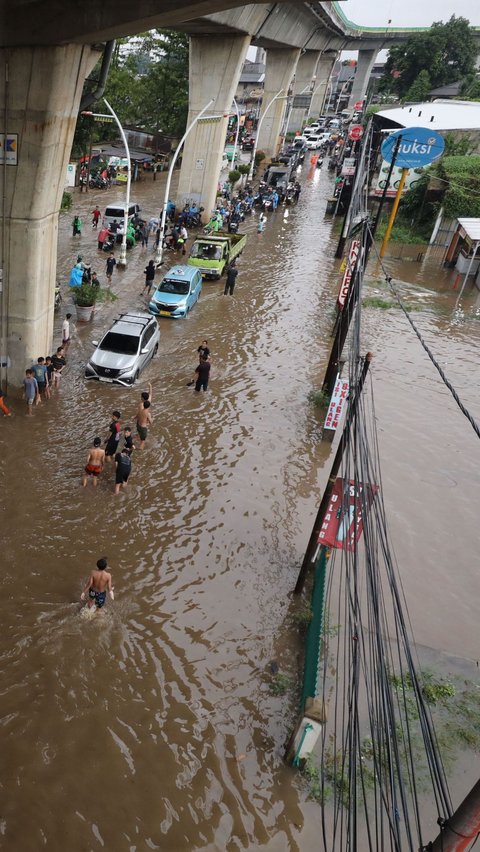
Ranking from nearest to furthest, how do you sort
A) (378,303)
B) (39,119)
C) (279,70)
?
(39,119) → (378,303) → (279,70)

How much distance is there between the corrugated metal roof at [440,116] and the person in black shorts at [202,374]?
35079 millimetres

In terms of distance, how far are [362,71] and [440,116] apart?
65.4m

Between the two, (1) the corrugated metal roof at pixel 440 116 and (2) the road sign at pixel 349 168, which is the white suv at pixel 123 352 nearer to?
(2) the road sign at pixel 349 168

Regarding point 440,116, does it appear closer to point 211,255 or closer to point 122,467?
point 211,255

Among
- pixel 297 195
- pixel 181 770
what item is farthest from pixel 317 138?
pixel 181 770

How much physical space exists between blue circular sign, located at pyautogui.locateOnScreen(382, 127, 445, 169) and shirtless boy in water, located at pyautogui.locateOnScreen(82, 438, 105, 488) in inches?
793

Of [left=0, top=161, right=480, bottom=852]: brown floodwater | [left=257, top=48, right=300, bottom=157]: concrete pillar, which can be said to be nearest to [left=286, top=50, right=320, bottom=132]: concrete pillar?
[left=257, top=48, right=300, bottom=157]: concrete pillar

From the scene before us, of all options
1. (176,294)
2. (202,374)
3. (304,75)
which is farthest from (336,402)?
(304,75)

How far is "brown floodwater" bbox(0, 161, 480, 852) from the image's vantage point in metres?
6.33

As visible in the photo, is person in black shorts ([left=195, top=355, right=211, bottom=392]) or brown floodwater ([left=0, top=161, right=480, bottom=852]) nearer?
brown floodwater ([left=0, top=161, right=480, bottom=852])

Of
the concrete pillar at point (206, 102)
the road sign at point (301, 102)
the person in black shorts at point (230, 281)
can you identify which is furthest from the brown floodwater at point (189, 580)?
the road sign at point (301, 102)

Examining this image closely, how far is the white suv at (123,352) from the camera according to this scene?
15.1 meters

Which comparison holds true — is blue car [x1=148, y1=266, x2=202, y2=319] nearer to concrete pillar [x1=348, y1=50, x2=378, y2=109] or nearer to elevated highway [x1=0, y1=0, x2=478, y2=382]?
elevated highway [x1=0, y1=0, x2=478, y2=382]

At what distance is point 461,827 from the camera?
3301 mm
